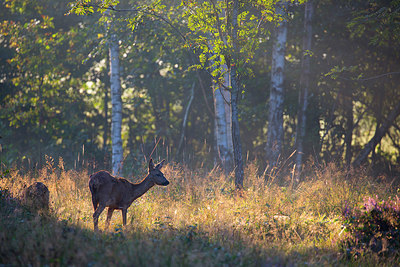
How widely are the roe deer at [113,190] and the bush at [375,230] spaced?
3.48 m

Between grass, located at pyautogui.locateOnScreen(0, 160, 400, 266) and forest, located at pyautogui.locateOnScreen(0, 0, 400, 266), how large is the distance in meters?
0.04

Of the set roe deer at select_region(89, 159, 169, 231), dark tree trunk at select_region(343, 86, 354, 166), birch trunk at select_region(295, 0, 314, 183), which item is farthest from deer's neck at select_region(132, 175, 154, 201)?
dark tree trunk at select_region(343, 86, 354, 166)

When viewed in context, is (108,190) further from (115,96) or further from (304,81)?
(304,81)

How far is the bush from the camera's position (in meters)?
6.82

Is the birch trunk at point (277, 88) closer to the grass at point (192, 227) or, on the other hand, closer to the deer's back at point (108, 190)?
the grass at point (192, 227)

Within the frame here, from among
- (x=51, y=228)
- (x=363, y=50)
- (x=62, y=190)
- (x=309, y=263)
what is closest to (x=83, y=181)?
(x=62, y=190)

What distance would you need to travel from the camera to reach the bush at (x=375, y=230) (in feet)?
22.4

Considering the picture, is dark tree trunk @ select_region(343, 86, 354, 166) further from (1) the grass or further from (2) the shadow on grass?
(2) the shadow on grass

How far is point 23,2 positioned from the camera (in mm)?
18203

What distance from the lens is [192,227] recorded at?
6969 millimetres

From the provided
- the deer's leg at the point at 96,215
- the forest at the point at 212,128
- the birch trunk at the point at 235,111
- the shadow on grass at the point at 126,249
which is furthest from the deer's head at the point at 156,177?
the birch trunk at the point at 235,111

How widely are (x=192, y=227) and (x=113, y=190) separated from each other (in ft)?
5.20

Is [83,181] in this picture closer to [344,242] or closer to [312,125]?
[344,242]

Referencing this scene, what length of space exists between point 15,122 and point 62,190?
11.1 m
